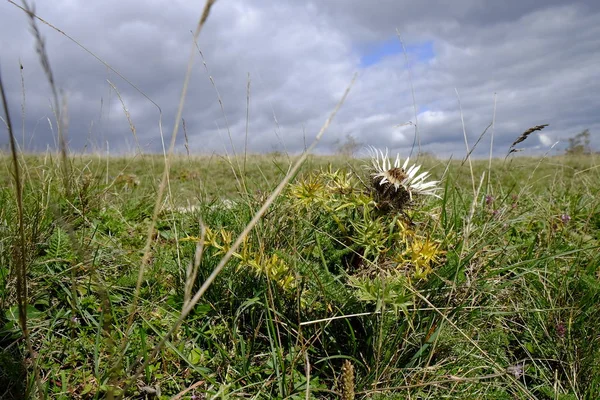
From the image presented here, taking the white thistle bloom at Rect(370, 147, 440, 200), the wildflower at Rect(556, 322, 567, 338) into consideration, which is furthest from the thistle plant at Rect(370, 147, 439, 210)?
the wildflower at Rect(556, 322, 567, 338)

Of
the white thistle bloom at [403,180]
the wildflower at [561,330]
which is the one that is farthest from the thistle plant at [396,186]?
the wildflower at [561,330]

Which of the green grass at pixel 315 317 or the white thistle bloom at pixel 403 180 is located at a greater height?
the white thistle bloom at pixel 403 180

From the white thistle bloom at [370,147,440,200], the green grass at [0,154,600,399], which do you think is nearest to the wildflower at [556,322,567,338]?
the green grass at [0,154,600,399]

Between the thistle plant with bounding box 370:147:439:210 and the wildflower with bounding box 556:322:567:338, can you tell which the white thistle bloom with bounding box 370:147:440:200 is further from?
the wildflower with bounding box 556:322:567:338

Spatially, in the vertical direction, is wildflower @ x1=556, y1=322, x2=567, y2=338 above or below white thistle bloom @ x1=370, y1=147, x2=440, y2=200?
below

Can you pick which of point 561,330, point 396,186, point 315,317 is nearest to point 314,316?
point 315,317

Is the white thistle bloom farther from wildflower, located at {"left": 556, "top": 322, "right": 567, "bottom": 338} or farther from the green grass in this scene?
wildflower, located at {"left": 556, "top": 322, "right": 567, "bottom": 338}

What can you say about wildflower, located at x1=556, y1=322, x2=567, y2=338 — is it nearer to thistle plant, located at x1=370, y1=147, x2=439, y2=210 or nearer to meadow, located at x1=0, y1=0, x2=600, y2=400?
meadow, located at x1=0, y1=0, x2=600, y2=400

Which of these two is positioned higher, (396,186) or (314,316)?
(396,186)

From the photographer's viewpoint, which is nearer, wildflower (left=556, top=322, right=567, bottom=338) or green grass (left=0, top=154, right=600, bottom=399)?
green grass (left=0, top=154, right=600, bottom=399)

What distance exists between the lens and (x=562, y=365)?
1785 millimetres

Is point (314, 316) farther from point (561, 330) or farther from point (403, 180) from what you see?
point (561, 330)

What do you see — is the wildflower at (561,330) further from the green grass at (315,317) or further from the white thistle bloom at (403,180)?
the white thistle bloom at (403,180)

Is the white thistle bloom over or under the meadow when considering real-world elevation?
over
